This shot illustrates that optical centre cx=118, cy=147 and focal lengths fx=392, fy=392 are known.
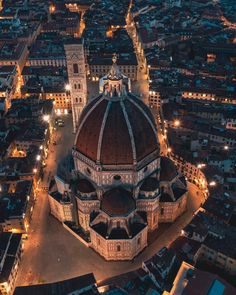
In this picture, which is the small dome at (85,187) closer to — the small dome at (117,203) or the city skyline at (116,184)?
the city skyline at (116,184)

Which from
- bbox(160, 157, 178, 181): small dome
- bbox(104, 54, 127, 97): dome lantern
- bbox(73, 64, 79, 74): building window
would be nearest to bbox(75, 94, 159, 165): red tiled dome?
bbox(104, 54, 127, 97): dome lantern

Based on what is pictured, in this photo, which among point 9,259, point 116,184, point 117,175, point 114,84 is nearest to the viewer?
point 9,259

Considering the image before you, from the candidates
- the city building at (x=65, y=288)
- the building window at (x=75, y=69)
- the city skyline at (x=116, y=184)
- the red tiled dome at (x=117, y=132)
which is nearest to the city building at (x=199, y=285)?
the city skyline at (x=116, y=184)

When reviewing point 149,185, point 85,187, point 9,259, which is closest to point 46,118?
point 85,187

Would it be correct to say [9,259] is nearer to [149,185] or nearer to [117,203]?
[117,203]

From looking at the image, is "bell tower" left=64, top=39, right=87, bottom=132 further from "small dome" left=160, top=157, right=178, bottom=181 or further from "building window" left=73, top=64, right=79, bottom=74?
"small dome" left=160, top=157, right=178, bottom=181

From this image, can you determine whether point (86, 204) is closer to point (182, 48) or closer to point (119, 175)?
point (119, 175)
